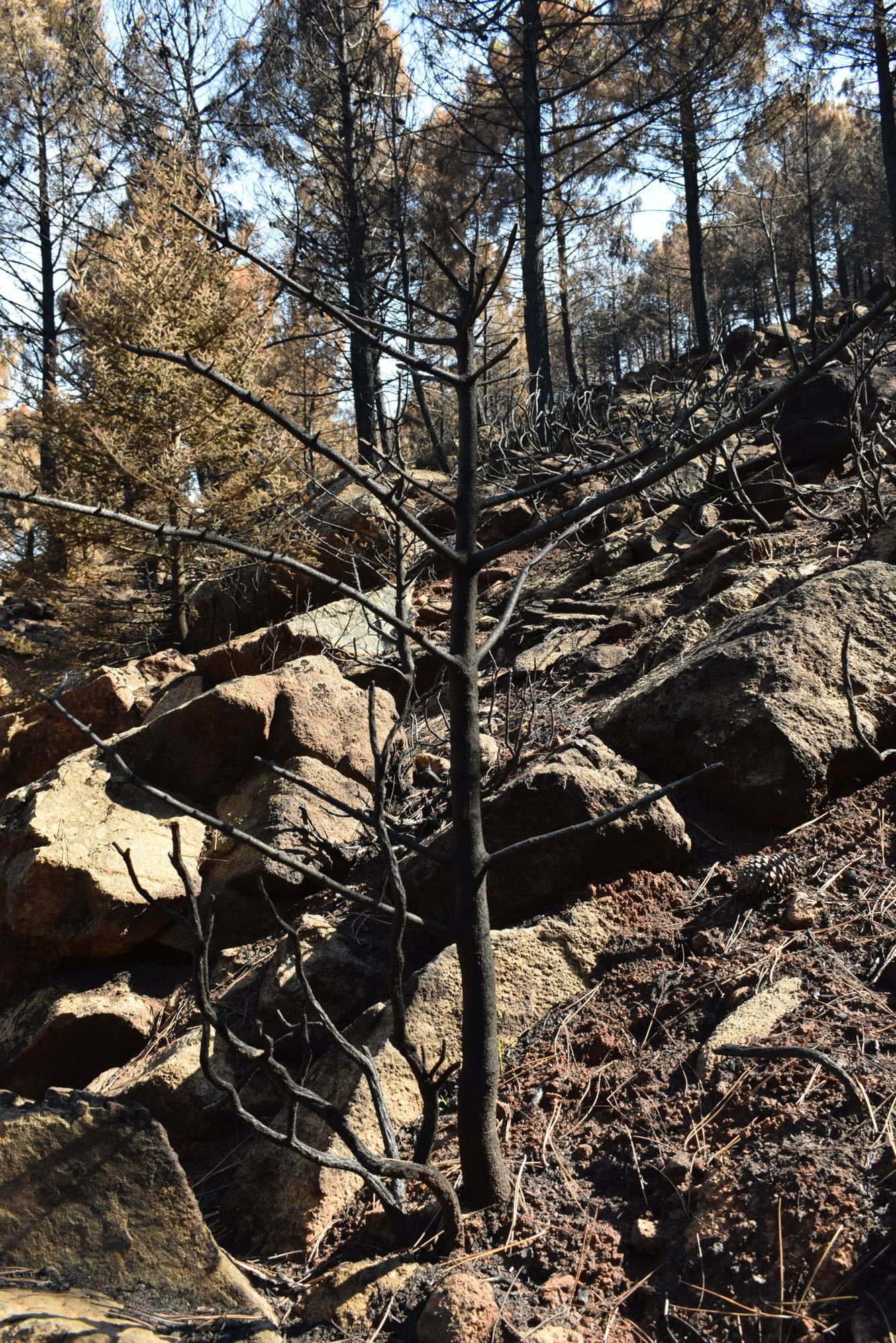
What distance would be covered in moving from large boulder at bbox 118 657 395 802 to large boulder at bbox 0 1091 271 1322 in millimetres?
2166

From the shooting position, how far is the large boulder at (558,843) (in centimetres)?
292

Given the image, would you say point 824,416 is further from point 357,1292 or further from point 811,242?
point 357,1292

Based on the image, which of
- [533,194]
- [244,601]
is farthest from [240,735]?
[533,194]

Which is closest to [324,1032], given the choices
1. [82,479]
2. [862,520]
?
[862,520]

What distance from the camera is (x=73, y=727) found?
6.53 m

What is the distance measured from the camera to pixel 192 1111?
2785 mm

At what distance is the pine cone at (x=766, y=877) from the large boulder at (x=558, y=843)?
10.0 inches

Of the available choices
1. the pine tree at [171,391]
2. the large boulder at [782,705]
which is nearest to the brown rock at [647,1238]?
the large boulder at [782,705]

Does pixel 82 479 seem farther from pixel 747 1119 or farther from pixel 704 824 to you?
pixel 747 1119

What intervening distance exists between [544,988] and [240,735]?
2.12 m

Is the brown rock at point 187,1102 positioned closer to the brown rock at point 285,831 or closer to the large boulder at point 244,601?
the brown rock at point 285,831

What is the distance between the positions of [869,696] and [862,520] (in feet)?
5.08

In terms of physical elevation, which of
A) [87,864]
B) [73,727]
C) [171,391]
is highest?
[171,391]

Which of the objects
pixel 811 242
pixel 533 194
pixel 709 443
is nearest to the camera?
pixel 709 443
